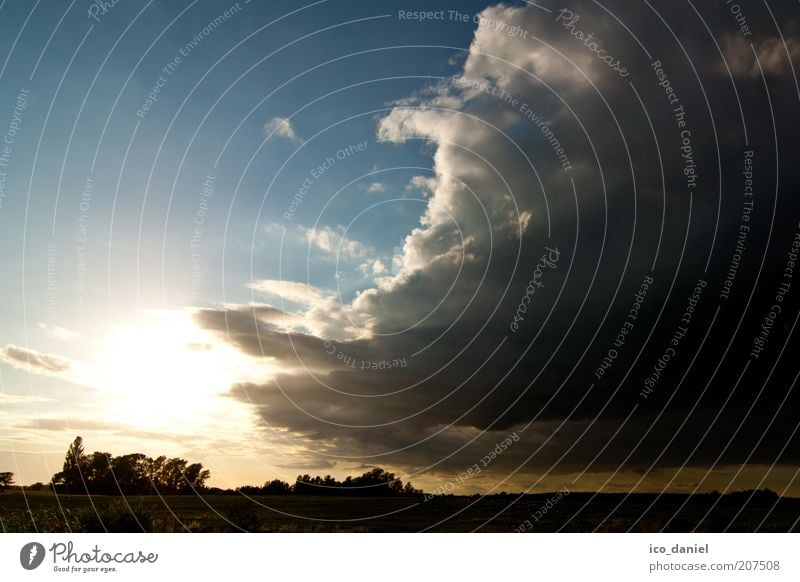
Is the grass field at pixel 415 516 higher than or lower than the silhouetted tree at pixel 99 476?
lower

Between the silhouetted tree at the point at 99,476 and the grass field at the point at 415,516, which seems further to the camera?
the silhouetted tree at the point at 99,476

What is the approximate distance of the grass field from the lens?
70.7 ft

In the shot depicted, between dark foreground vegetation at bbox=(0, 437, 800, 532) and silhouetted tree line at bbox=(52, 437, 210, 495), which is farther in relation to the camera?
silhouetted tree line at bbox=(52, 437, 210, 495)

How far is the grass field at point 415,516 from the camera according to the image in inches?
848

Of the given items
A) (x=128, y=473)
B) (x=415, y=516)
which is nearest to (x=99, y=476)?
(x=128, y=473)

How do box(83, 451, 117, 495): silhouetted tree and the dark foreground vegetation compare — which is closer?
the dark foreground vegetation

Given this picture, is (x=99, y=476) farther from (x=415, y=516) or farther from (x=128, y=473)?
(x=415, y=516)

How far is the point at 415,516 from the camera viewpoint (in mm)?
49062

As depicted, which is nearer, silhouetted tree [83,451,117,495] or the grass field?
the grass field

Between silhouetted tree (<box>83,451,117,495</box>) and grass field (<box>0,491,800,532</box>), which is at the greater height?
silhouetted tree (<box>83,451,117,495</box>)

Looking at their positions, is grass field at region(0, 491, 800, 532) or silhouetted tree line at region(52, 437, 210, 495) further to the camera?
silhouetted tree line at region(52, 437, 210, 495)

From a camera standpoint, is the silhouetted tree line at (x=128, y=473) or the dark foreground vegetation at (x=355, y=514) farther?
the silhouetted tree line at (x=128, y=473)
